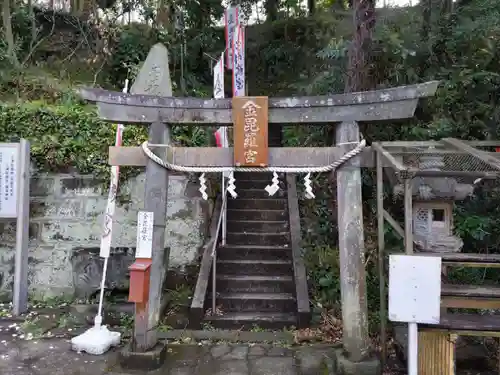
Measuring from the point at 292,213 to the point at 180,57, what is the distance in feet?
21.3

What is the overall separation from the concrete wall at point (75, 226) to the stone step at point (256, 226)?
0.62 meters

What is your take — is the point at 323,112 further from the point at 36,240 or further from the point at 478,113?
the point at 36,240

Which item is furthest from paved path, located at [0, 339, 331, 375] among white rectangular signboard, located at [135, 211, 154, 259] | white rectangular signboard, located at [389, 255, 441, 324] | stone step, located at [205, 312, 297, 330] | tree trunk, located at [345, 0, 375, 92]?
tree trunk, located at [345, 0, 375, 92]

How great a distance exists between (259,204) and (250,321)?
2853mm

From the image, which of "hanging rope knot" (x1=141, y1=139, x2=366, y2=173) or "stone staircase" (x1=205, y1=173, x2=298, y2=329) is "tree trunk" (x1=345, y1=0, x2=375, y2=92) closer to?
"stone staircase" (x1=205, y1=173, x2=298, y2=329)

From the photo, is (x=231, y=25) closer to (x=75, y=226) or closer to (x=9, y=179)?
(x=75, y=226)

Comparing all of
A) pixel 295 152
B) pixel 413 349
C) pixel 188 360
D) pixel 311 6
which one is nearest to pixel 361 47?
pixel 295 152

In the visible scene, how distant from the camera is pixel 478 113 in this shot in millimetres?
6715

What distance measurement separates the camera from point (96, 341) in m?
4.66

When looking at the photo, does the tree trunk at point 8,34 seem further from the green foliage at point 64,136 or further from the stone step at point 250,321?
the stone step at point 250,321

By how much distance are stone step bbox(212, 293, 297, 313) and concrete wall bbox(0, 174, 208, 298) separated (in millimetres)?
1197

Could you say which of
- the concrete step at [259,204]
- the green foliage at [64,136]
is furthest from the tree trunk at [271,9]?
the green foliage at [64,136]

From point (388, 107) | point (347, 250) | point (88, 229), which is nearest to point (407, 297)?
point (347, 250)

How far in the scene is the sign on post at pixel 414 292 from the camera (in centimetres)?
329
